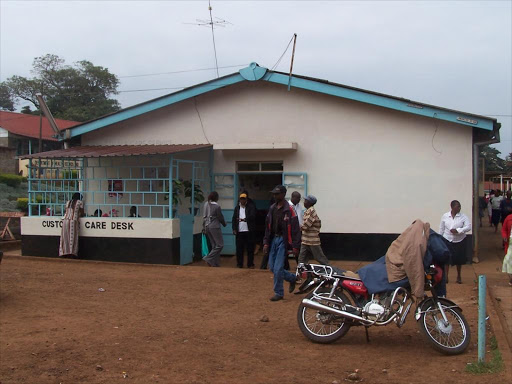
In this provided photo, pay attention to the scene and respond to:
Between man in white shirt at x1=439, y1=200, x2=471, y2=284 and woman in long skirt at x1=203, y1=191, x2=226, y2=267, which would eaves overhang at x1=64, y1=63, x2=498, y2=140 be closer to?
man in white shirt at x1=439, y1=200, x2=471, y2=284

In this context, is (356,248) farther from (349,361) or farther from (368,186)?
(349,361)

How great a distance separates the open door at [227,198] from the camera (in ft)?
44.9

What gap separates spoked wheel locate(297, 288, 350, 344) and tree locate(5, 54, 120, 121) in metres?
46.1

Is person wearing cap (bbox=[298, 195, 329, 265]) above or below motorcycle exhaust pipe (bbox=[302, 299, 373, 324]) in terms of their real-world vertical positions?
above

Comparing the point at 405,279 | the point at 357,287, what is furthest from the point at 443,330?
the point at 357,287

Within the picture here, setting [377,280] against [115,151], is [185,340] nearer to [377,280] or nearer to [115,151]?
[377,280]

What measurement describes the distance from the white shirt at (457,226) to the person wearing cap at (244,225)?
153 inches

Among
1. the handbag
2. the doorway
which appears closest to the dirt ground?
the handbag

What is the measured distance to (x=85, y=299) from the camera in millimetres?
8703

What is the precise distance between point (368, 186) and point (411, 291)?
6973 millimetres

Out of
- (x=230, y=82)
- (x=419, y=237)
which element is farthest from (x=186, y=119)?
(x=419, y=237)

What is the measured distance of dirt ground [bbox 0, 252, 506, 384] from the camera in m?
5.24

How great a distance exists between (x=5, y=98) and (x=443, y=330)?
2139 inches

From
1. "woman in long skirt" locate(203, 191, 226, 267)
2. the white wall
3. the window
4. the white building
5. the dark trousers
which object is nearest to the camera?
"woman in long skirt" locate(203, 191, 226, 267)
